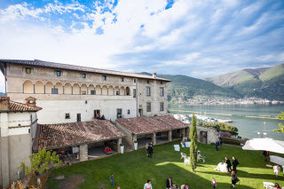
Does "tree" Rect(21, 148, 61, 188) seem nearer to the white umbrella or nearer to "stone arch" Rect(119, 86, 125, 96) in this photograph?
"stone arch" Rect(119, 86, 125, 96)

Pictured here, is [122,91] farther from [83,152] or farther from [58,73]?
[83,152]

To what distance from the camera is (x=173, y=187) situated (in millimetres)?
12531

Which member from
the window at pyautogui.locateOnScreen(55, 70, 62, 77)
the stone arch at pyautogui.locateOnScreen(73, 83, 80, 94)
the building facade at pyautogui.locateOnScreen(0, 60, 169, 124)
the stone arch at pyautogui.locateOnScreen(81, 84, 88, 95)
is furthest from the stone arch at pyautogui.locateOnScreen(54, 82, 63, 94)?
the stone arch at pyautogui.locateOnScreen(81, 84, 88, 95)

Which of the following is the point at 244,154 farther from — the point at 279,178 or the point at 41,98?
the point at 41,98

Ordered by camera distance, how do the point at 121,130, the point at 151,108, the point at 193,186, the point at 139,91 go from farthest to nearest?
the point at 151,108
the point at 139,91
the point at 121,130
the point at 193,186

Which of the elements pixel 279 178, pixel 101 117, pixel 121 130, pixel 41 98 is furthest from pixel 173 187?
pixel 41 98

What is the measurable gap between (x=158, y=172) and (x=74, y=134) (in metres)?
10.9

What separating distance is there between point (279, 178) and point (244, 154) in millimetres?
7248

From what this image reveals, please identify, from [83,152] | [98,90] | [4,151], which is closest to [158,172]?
[83,152]

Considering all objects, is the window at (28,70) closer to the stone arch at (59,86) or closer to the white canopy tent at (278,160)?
the stone arch at (59,86)

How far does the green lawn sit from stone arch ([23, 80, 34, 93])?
1073 centimetres

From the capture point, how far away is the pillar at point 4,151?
42.7 ft

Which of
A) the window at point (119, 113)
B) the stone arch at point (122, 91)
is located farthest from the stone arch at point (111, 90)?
the window at point (119, 113)

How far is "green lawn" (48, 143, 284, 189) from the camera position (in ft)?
47.8
